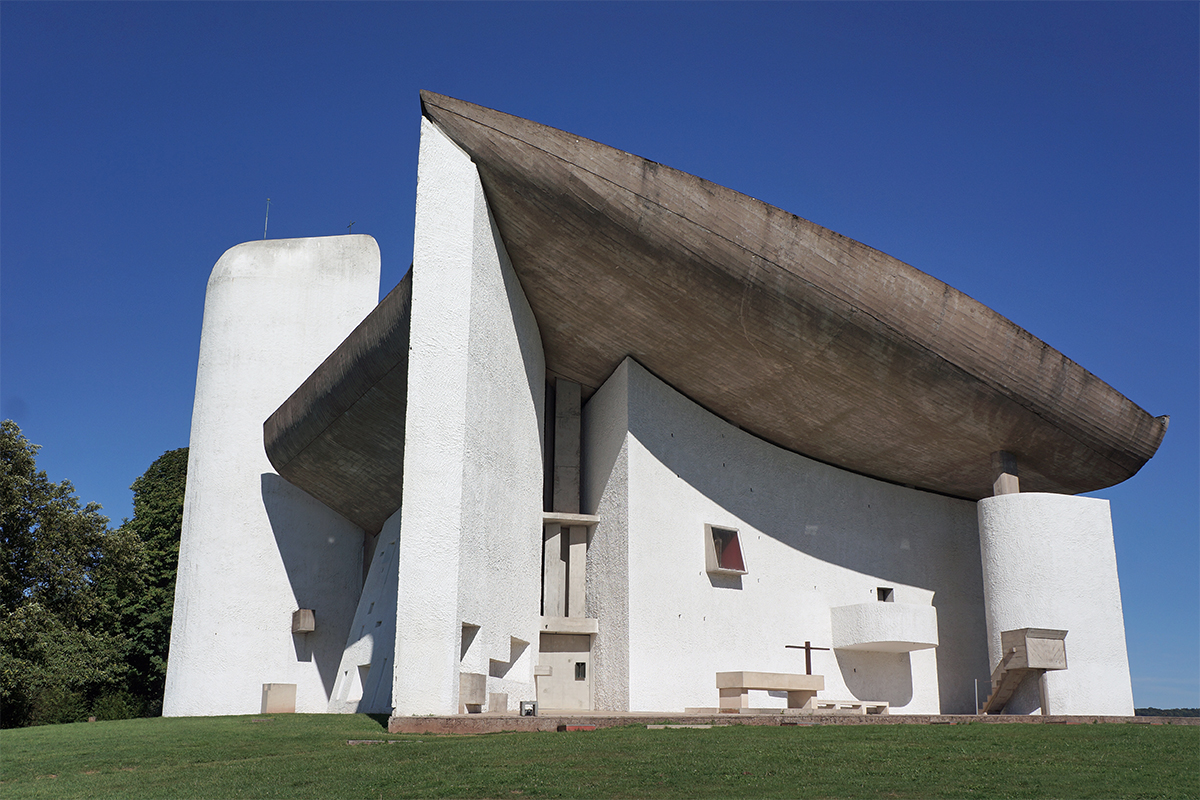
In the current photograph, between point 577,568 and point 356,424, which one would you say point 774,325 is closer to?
point 577,568

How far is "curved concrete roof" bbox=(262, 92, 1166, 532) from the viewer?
15.5m

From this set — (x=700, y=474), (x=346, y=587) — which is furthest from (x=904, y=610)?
(x=346, y=587)

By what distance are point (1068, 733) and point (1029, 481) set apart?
9841 mm

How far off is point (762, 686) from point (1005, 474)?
6540 mm

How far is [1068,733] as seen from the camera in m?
12.0

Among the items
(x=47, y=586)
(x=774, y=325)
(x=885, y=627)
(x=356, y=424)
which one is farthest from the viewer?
(x=47, y=586)

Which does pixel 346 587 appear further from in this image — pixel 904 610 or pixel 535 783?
pixel 535 783

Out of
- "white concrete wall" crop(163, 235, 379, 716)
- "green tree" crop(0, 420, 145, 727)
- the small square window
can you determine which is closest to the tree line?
→ "green tree" crop(0, 420, 145, 727)

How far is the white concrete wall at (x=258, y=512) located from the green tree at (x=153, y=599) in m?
6.65

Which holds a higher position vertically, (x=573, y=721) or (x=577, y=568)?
(x=577, y=568)

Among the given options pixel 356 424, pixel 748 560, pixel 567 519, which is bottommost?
pixel 748 560

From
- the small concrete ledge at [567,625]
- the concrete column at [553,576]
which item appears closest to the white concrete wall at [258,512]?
the concrete column at [553,576]

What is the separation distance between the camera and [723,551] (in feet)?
64.4

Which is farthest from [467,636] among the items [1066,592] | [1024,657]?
[1066,592]
